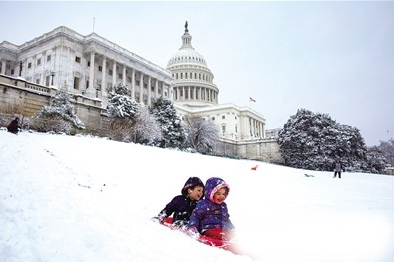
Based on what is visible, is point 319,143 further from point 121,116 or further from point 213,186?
point 213,186

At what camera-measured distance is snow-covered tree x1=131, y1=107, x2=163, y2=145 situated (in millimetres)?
26125

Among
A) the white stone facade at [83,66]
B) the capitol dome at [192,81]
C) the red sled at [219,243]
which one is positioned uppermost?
the capitol dome at [192,81]

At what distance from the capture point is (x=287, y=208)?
267 inches

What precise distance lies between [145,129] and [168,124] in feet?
15.4

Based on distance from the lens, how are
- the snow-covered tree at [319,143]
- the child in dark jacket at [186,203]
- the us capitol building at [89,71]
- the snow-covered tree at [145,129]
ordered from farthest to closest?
the us capitol building at [89,71] → the snow-covered tree at [319,143] → the snow-covered tree at [145,129] → the child in dark jacket at [186,203]

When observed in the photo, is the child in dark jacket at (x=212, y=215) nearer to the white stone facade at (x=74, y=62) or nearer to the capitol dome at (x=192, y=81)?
the white stone facade at (x=74, y=62)

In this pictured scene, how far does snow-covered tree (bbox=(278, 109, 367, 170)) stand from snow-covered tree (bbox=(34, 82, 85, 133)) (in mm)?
26695

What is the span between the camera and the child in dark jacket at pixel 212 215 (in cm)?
390

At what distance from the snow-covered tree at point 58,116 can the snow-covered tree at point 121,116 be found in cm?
380

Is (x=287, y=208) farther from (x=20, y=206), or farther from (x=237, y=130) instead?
(x=237, y=130)

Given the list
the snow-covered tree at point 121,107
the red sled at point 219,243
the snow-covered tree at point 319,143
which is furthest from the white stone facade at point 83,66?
the red sled at point 219,243

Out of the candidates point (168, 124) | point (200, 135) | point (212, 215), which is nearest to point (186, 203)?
point (212, 215)

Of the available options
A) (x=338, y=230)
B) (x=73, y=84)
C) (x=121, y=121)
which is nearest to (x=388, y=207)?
(x=338, y=230)

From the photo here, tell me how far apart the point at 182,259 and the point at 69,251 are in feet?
3.92
